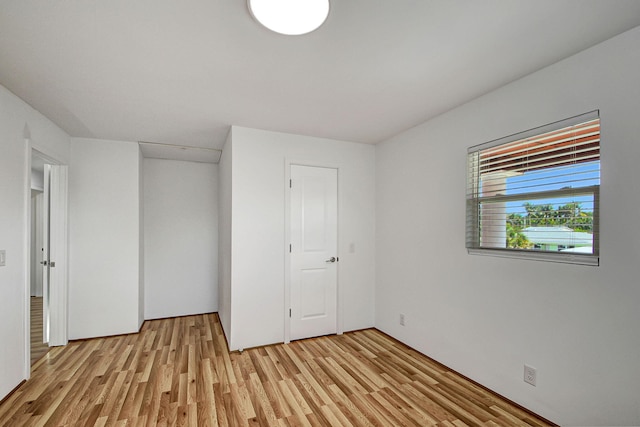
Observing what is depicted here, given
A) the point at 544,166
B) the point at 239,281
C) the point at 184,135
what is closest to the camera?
the point at 544,166

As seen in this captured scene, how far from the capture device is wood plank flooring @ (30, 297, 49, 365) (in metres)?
3.17

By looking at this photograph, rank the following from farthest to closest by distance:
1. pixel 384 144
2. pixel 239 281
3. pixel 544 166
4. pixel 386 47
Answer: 1. pixel 384 144
2. pixel 239 281
3. pixel 544 166
4. pixel 386 47

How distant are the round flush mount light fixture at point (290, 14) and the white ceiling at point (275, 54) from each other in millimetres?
76

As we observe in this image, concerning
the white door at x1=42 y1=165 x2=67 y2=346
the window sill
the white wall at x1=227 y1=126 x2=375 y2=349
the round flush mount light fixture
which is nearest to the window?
the window sill

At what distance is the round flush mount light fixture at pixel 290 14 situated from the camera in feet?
4.66

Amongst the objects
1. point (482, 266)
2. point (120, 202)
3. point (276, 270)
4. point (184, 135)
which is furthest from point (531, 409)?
point (120, 202)

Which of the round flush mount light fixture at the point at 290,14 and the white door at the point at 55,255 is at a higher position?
the round flush mount light fixture at the point at 290,14

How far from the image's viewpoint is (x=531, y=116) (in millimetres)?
2182

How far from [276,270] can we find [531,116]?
2820mm

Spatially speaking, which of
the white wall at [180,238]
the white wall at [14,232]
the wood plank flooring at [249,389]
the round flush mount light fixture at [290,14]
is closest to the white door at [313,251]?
the wood plank flooring at [249,389]

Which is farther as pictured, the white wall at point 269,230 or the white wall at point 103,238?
the white wall at point 103,238

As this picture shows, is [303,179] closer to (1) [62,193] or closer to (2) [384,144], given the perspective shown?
(2) [384,144]

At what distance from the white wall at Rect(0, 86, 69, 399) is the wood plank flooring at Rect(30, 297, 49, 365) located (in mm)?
685

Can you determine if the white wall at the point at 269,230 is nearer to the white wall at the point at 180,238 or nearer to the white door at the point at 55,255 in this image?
the white wall at the point at 180,238
